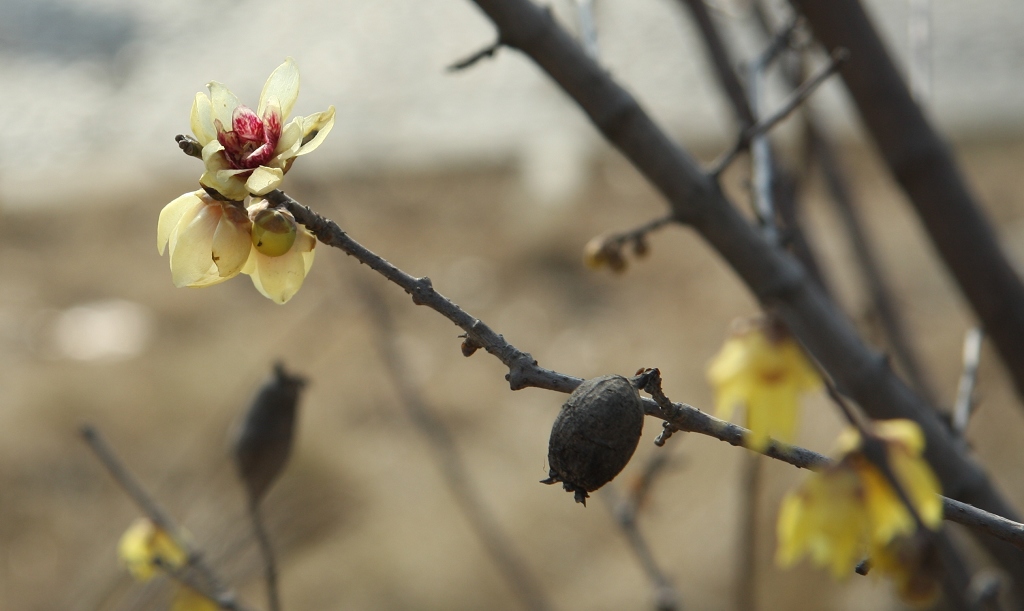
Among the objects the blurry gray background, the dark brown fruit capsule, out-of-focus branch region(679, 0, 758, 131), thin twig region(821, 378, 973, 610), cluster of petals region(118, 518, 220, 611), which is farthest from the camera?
the blurry gray background

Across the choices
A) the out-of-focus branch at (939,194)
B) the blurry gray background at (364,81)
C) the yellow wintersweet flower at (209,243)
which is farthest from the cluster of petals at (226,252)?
the blurry gray background at (364,81)

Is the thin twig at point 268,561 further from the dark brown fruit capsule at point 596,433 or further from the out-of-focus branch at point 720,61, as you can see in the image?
the out-of-focus branch at point 720,61

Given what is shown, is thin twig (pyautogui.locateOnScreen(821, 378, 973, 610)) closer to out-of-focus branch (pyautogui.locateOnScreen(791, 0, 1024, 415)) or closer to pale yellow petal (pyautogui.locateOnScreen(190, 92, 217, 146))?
out-of-focus branch (pyautogui.locateOnScreen(791, 0, 1024, 415))

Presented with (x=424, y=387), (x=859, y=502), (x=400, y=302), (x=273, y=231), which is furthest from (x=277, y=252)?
(x=400, y=302)

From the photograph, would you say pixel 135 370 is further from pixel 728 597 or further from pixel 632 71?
pixel 632 71

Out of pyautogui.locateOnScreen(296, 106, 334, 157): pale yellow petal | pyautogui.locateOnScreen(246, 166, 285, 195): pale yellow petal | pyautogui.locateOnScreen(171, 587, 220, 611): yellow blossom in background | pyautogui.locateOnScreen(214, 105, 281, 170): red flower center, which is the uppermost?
pyautogui.locateOnScreen(214, 105, 281, 170): red flower center

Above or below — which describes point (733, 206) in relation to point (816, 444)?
above

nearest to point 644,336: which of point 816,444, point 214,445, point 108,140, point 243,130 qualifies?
point 816,444

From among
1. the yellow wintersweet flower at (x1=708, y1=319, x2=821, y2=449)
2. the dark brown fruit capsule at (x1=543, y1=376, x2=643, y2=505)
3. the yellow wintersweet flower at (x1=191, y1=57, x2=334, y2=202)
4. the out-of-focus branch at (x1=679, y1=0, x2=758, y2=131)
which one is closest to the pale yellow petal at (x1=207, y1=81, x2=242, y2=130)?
the yellow wintersweet flower at (x1=191, y1=57, x2=334, y2=202)
